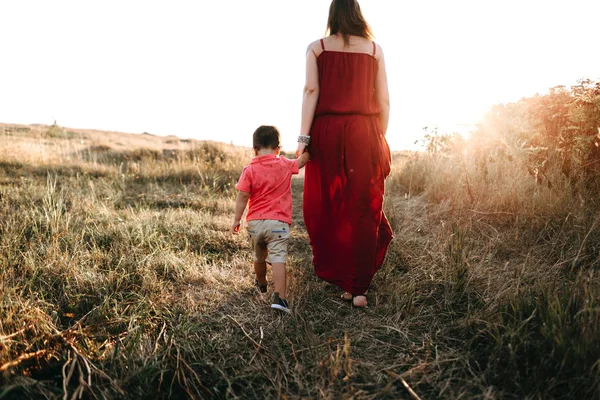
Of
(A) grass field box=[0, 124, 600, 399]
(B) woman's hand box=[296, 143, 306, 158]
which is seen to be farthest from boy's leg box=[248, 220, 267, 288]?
(B) woman's hand box=[296, 143, 306, 158]

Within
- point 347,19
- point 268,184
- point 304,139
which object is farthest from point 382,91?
point 268,184

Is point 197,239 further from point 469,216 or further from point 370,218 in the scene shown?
point 469,216

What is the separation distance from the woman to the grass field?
14.5 inches

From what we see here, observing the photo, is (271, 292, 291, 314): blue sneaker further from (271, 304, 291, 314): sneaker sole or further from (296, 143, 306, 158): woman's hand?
(296, 143, 306, 158): woman's hand

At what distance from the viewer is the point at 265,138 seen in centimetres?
278

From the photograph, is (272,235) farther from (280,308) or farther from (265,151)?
(265,151)

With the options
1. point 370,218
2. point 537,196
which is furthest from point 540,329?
point 537,196

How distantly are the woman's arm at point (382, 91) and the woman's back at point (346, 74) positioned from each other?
0.05 metres

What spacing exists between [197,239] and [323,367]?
2.46m

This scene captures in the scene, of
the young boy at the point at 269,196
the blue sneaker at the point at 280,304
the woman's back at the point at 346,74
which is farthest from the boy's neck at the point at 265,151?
the blue sneaker at the point at 280,304

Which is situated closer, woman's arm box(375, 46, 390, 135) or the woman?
the woman

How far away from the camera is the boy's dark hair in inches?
109

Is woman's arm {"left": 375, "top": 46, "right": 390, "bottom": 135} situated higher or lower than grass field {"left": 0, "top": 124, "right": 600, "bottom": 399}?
higher

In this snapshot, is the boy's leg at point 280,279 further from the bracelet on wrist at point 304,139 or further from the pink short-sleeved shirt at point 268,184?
the bracelet on wrist at point 304,139
